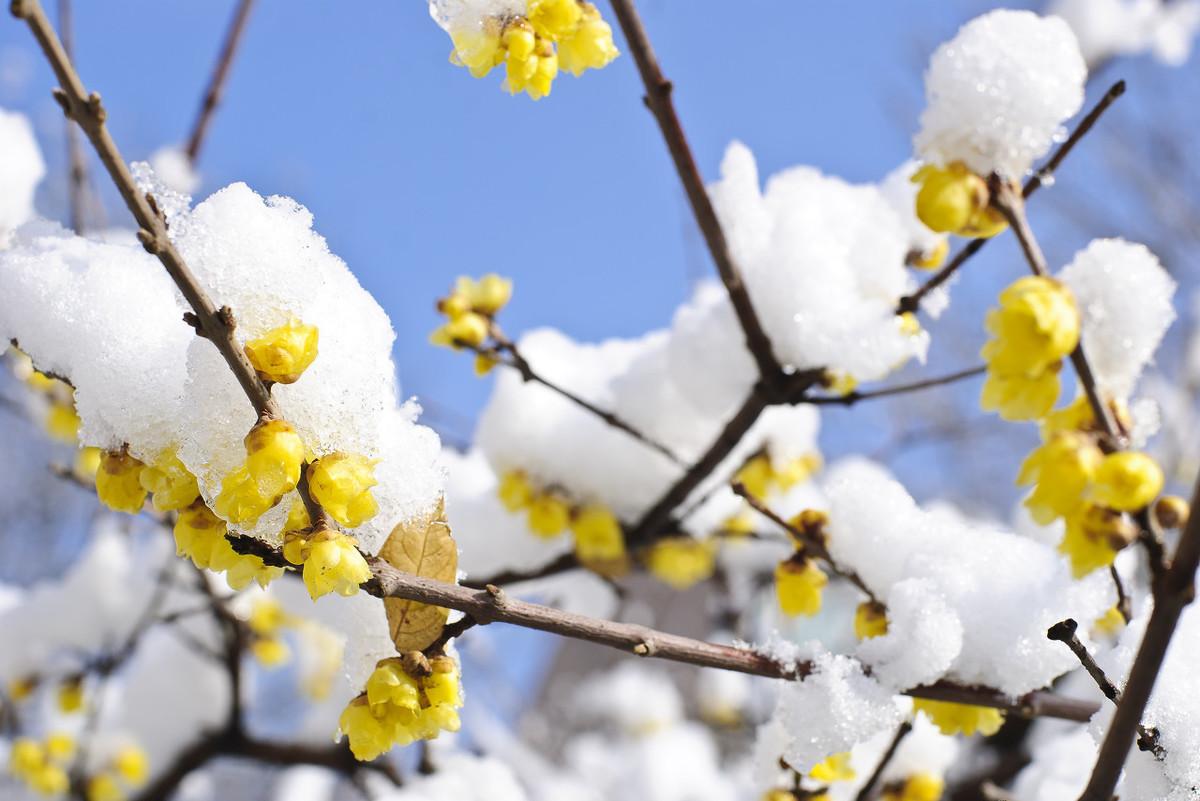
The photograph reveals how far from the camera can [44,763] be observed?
3242 millimetres

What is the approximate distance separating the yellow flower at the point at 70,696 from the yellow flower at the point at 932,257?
278cm

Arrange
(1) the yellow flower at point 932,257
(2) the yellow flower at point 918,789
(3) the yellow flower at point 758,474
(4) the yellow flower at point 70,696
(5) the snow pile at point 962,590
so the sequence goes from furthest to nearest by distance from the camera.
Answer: (4) the yellow flower at point 70,696 < (3) the yellow flower at point 758,474 < (1) the yellow flower at point 932,257 < (2) the yellow flower at point 918,789 < (5) the snow pile at point 962,590

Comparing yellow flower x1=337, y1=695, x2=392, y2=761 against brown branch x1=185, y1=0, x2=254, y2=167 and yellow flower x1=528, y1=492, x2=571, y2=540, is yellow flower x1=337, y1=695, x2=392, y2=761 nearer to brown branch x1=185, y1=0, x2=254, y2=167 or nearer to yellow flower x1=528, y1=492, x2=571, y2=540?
yellow flower x1=528, y1=492, x2=571, y2=540

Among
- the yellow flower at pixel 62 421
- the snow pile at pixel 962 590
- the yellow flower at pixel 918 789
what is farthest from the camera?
the yellow flower at pixel 62 421

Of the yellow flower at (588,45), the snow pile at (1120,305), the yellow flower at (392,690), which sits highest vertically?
the yellow flower at (588,45)

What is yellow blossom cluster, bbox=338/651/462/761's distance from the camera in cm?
106

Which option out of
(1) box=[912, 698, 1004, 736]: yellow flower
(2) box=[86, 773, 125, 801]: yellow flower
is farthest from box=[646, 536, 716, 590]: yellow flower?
(2) box=[86, 773, 125, 801]: yellow flower

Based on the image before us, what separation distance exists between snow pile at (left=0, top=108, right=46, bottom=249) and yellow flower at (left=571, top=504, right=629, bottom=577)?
4.13ft

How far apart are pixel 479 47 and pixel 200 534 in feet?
2.08

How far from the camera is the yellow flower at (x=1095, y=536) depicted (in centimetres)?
90

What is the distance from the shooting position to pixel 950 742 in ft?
6.21

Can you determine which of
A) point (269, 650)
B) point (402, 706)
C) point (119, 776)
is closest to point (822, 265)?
point (402, 706)

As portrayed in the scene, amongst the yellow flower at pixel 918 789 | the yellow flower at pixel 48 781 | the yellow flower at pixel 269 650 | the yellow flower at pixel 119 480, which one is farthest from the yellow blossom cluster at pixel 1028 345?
the yellow flower at pixel 48 781

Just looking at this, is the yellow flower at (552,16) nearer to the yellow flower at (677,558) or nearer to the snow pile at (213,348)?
the snow pile at (213,348)
